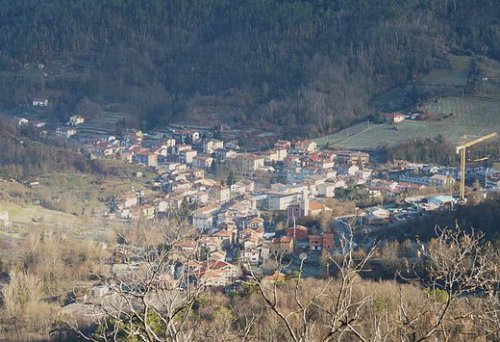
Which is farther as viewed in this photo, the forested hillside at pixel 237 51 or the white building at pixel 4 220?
the forested hillside at pixel 237 51

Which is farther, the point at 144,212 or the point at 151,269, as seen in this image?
the point at 144,212

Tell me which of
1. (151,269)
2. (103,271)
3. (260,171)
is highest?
(151,269)

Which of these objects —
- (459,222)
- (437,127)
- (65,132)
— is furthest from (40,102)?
(459,222)

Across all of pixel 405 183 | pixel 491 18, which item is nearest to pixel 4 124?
pixel 405 183

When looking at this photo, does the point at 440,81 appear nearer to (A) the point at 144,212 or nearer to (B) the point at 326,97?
(B) the point at 326,97

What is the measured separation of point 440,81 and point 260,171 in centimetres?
689

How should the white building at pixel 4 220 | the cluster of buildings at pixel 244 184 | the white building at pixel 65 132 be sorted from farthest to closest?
1. the white building at pixel 65 132
2. the white building at pixel 4 220
3. the cluster of buildings at pixel 244 184

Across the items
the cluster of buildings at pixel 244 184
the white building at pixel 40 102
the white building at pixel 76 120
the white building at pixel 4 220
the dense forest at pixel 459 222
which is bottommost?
the white building at pixel 76 120

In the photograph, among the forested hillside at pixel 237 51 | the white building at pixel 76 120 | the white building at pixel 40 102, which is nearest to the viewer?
the forested hillside at pixel 237 51

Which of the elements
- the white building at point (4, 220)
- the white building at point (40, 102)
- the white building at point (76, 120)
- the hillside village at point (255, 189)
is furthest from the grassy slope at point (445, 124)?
the white building at point (4, 220)

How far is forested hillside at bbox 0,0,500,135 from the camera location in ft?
93.5

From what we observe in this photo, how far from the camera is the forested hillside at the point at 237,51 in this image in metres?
28.5

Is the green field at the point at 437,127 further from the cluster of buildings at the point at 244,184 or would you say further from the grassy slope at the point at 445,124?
the cluster of buildings at the point at 244,184

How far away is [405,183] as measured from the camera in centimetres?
2017
